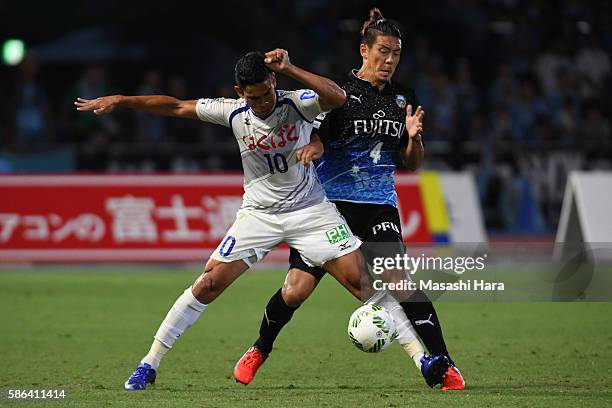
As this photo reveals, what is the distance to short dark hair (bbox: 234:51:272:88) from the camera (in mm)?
7367

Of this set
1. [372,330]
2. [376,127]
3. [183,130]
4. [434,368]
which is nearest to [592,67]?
[183,130]

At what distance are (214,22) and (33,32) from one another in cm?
342

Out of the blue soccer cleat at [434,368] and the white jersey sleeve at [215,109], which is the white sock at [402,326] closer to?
the blue soccer cleat at [434,368]

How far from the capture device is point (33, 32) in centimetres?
2194

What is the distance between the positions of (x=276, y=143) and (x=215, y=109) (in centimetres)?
45

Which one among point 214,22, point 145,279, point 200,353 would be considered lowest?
point 145,279

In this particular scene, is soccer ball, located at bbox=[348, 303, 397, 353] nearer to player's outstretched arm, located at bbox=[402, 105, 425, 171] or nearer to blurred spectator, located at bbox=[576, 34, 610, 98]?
player's outstretched arm, located at bbox=[402, 105, 425, 171]

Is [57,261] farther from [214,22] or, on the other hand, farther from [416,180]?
[214,22]

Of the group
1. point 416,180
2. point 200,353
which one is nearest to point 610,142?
point 416,180

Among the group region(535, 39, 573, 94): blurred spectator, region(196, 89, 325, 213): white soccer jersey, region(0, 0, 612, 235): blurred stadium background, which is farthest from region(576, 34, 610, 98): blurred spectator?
region(196, 89, 325, 213): white soccer jersey

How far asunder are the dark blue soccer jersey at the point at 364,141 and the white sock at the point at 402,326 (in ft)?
2.16

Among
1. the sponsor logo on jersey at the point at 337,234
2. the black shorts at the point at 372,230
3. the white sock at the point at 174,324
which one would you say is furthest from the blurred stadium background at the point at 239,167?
the sponsor logo on jersey at the point at 337,234

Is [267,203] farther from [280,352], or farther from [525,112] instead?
[525,112]

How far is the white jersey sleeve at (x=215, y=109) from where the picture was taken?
7.75m
